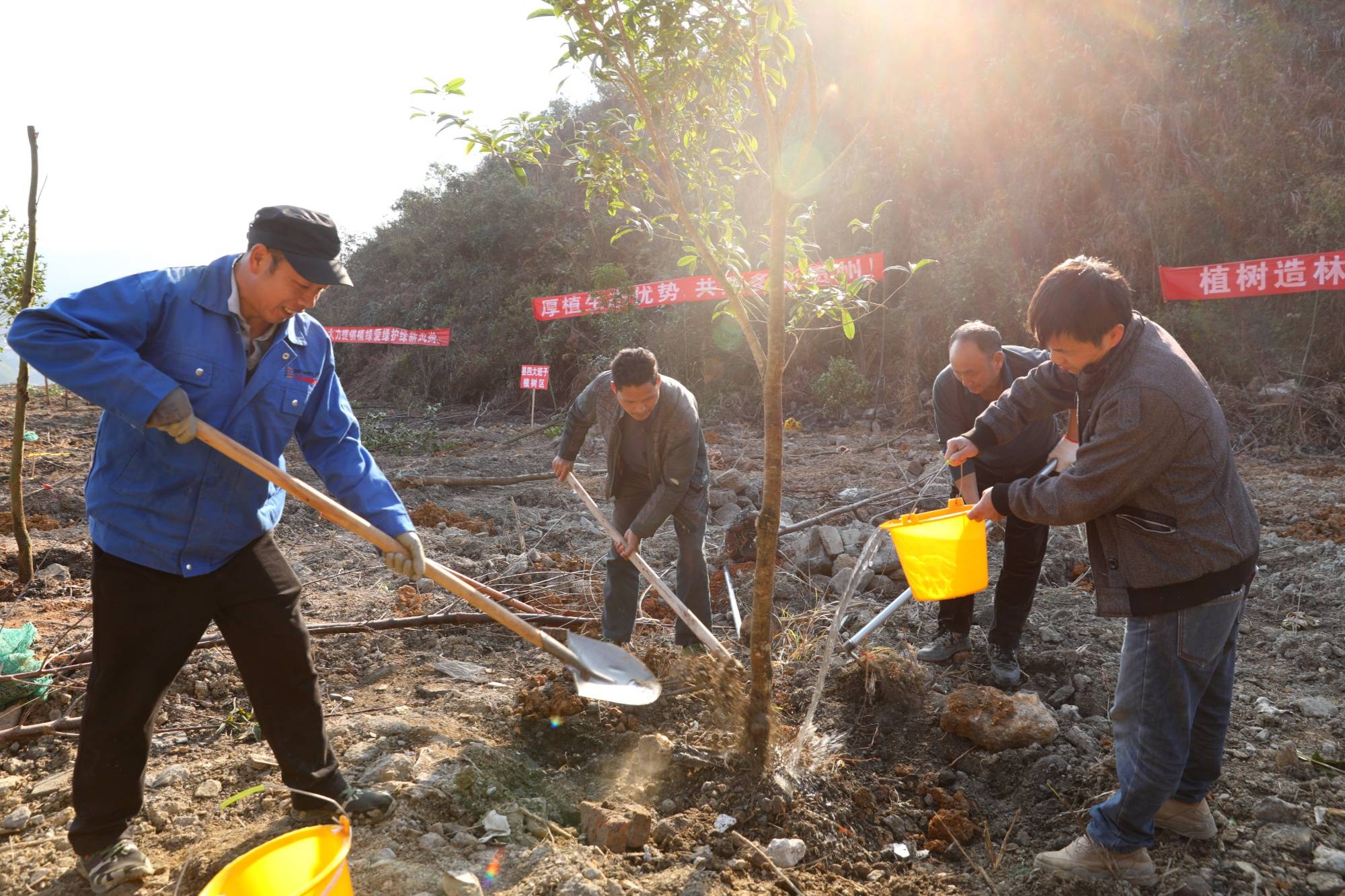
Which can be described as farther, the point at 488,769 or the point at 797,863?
the point at 488,769

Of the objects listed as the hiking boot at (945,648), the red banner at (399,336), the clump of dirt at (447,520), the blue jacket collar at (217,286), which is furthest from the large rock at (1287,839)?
the red banner at (399,336)

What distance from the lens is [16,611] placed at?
4.19 meters

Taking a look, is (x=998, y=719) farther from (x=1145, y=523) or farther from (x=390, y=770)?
(x=390, y=770)

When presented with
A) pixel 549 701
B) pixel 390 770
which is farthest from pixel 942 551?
pixel 390 770

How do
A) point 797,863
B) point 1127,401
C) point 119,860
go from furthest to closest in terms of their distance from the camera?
point 797,863
point 119,860
point 1127,401

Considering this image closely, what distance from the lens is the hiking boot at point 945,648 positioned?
3.80 metres

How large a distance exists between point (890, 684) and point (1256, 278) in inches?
359

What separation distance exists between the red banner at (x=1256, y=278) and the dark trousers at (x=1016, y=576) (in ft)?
26.6

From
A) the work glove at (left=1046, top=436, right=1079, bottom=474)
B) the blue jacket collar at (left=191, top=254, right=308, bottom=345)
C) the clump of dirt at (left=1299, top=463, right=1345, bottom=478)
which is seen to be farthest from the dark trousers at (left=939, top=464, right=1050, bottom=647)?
the clump of dirt at (left=1299, top=463, right=1345, bottom=478)

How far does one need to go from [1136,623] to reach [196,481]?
2.51m

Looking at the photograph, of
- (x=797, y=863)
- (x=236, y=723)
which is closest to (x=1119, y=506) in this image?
(x=797, y=863)

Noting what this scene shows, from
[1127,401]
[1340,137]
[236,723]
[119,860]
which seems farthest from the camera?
[1340,137]

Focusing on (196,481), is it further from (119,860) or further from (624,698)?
(624,698)

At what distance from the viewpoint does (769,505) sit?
8.64 ft
